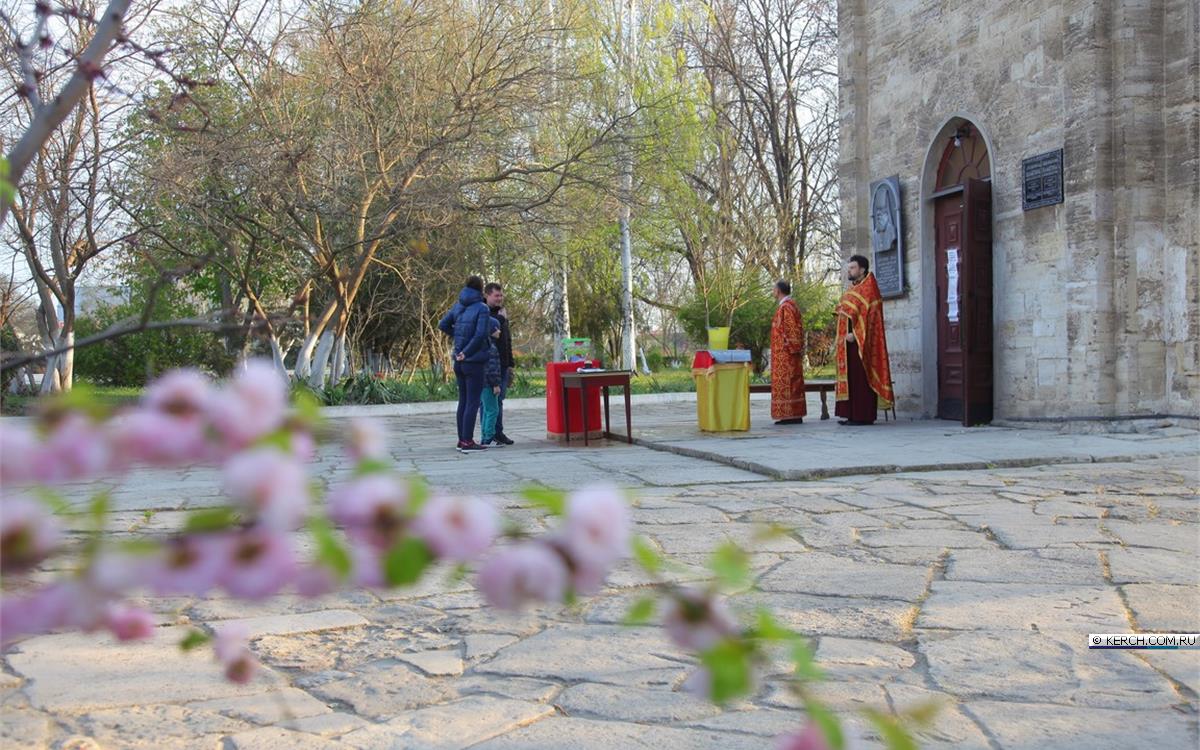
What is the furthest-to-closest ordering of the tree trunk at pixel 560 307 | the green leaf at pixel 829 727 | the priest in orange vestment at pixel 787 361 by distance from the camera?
the tree trunk at pixel 560 307 < the priest in orange vestment at pixel 787 361 < the green leaf at pixel 829 727

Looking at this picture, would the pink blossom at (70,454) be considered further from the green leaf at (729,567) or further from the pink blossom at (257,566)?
the green leaf at (729,567)

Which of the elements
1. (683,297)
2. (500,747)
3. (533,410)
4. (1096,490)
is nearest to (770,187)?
(683,297)

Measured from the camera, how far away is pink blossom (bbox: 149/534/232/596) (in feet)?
2.01

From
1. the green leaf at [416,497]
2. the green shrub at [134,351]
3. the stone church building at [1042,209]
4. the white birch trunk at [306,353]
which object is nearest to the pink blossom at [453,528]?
the green leaf at [416,497]

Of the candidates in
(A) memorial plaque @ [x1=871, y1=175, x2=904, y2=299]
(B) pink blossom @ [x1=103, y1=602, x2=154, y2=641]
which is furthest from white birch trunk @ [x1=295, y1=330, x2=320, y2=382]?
(B) pink blossom @ [x1=103, y1=602, x2=154, y2=641]

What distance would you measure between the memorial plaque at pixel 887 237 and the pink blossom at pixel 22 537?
42.6 ft

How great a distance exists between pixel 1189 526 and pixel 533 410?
13565 millimetres

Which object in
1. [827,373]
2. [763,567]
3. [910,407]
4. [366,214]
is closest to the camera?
[763,567]

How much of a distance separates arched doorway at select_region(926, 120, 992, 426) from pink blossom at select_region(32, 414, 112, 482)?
445 inches

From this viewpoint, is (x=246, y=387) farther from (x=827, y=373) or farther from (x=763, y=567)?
(x=827, y=373)

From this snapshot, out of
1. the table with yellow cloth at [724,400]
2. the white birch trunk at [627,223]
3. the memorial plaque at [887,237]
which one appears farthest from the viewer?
the white birch trunk at [627,223]

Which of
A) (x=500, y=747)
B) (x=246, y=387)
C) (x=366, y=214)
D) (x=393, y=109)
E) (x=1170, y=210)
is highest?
(x=393, y=109)

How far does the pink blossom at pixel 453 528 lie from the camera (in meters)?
0.62

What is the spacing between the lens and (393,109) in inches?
628
